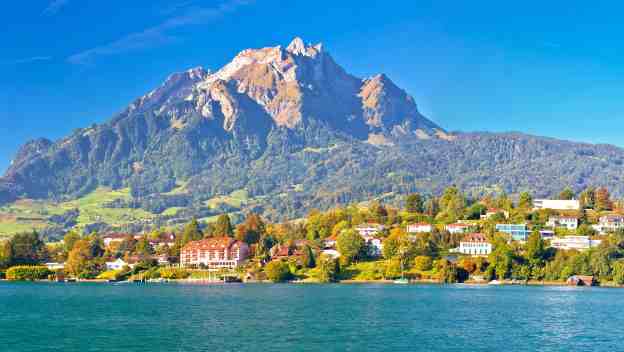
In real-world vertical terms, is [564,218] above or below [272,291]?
above

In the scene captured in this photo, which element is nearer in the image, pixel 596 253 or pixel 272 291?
pixel 272 291

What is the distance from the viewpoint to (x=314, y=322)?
74.9 metres

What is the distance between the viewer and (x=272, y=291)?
410ft

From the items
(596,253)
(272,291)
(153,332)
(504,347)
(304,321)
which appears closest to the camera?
(504,347)

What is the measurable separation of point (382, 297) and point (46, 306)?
42.9 m

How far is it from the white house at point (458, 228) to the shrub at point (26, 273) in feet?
304

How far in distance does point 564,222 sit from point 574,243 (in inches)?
961

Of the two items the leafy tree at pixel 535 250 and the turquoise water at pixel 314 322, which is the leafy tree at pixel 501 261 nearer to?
the leafy tree at pixel 535 250

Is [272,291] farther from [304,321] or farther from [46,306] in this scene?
[304,321]

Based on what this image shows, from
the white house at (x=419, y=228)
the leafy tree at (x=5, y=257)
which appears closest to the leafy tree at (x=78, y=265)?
the leafy tree at (x=5, y=257)

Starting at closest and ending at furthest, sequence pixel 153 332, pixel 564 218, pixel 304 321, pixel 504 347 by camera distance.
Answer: pixel 504 347 → pixel 153 332 → pixel 304 321 → pixel 564 218

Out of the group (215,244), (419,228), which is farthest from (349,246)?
(215,244)

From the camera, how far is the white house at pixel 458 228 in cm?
18888

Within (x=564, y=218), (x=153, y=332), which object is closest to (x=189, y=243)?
(x=564, y=218)
